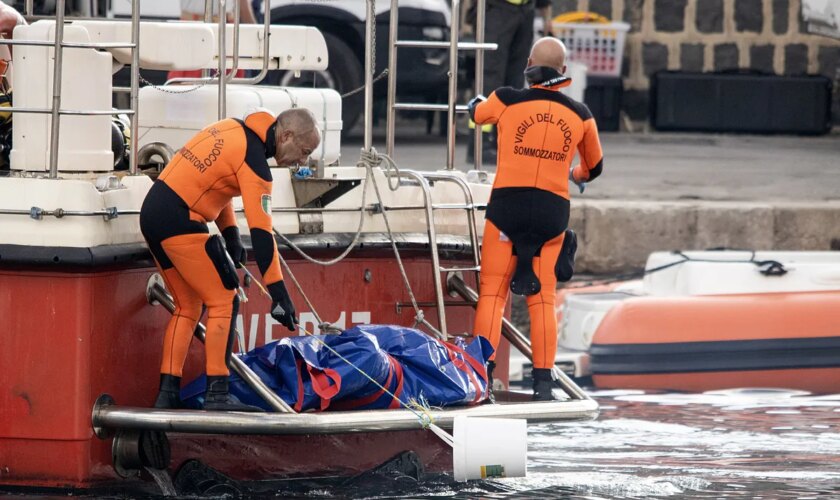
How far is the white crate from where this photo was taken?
582 inches

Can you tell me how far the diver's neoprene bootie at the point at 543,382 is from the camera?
249 inches

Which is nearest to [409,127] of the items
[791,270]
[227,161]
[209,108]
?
[791,270]

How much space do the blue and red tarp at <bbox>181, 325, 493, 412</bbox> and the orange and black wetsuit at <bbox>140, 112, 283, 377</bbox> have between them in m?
0.21

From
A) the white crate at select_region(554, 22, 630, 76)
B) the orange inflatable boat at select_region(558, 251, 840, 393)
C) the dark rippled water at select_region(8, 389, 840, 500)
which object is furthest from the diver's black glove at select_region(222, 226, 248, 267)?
the white crate at select_region(554, 22, 630, 76)

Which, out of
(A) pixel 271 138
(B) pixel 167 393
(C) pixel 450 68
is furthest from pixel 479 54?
(B) pixel 167 393

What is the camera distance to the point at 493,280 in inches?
253

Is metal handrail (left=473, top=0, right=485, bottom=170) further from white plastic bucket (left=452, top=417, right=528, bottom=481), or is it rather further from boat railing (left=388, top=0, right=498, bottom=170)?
white plastic bucket (left=452, top=417, right=528, bottom=481)

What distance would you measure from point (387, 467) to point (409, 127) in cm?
937

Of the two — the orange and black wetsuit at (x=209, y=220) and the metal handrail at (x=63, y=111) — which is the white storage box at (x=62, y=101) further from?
the orange and black wetsuit at (x=209, y=220)

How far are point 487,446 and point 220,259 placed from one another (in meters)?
1.12

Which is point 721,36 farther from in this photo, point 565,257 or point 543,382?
point 543,382

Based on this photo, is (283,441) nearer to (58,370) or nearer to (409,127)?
(58,370)

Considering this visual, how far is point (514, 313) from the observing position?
9906 mm

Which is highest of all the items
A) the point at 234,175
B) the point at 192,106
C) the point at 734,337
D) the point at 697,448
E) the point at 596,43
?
the point at 596,43
